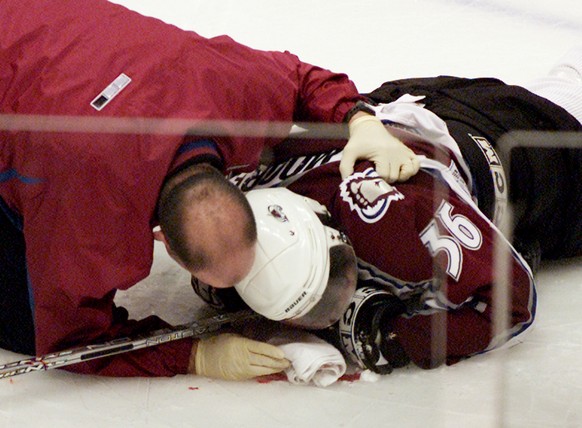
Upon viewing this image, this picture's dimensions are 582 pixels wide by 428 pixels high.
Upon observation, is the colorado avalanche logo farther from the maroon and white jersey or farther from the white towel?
the white towel

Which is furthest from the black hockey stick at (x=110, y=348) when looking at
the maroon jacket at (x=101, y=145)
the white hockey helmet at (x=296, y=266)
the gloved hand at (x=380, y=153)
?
the gloved hand at (x=380, y=153)

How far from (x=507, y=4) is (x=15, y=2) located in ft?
4.41

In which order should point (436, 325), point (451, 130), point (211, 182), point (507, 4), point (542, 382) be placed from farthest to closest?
1. point (507, 4)
2. point (451, 130)
3. point (436, 325)
4. point (211, 182)
5. point (542, 382)

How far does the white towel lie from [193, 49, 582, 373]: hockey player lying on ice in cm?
3

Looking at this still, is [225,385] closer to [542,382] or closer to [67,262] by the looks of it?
[67,262]

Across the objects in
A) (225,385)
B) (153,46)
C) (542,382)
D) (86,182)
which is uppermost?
(153,46)

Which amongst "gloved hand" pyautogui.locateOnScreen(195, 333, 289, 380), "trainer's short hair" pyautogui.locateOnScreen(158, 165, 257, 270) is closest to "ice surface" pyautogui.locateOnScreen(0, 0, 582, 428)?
"gloved hand" pyautogui.locateOnScreen(195, 333, 289, 380)

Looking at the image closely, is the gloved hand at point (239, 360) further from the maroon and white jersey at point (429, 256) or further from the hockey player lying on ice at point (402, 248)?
the maroon and white jersey at point (429, 256)

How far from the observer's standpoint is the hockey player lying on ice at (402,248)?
127 cm

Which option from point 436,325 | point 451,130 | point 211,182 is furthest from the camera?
point 451,130

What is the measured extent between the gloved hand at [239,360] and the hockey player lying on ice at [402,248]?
2.1 inches

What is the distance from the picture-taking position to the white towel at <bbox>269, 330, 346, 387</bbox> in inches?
51.7

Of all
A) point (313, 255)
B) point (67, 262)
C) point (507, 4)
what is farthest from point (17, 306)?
point (507, 4)

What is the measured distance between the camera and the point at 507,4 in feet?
8.02
